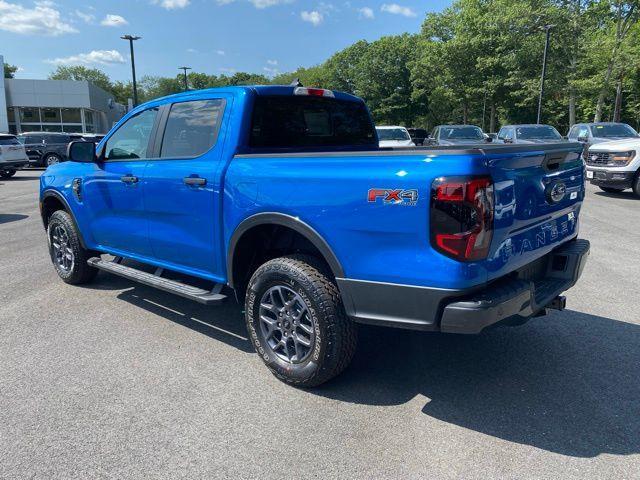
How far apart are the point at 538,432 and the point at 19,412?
10.2 feet

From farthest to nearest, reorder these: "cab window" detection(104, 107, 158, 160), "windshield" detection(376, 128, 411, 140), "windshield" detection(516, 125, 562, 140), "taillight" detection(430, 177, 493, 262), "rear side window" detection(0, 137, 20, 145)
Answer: "rear side window" detection(0, 137, 20, 145)
"windshield" detection(376, 128, 411, 140)
"windshield" detection(516, 125, 562, 140)
"cab window" detection(104, 107, 158, 160)
"taillight" detection(430, 177, 493, 262)

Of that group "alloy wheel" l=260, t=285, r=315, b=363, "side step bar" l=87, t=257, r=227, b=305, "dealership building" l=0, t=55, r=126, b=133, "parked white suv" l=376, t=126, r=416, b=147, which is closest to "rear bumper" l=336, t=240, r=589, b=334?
"alloy wheel" l=260, t=285, r=315, b=363

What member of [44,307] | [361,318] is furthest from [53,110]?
[361,318]

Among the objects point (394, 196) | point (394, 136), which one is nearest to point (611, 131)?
point (394, 136)

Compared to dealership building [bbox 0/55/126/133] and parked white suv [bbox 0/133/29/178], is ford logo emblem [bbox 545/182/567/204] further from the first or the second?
dealership building [bbox 0/55/126/133]

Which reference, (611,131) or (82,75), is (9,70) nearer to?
(82,75)

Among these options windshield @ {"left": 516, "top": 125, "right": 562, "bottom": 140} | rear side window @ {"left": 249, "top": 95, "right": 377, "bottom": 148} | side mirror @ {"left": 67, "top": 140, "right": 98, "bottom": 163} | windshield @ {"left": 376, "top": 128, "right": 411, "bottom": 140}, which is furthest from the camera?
windshield @ {"left": 376, "top": 128, "right": 411, "bottom": 140}

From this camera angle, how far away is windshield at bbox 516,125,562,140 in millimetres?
16438

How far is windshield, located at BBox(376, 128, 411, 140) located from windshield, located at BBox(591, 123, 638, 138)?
236 inches

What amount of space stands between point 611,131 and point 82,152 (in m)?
16.0

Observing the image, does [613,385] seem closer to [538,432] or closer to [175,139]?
[538,432]

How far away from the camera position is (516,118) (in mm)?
58500

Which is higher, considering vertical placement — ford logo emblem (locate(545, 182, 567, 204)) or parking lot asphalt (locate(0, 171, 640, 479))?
ford logo emblem (locate(545, 182, 567, 204))

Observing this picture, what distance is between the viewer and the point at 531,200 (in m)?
2.96
